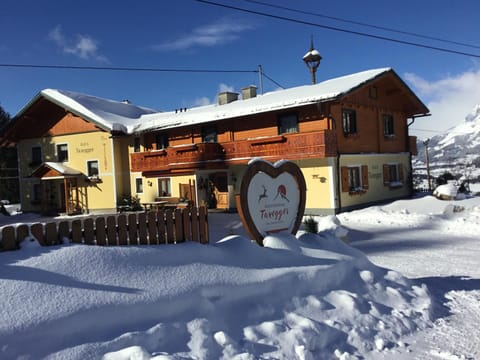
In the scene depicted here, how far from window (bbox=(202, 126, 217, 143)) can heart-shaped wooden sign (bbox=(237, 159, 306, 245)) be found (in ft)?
51.5

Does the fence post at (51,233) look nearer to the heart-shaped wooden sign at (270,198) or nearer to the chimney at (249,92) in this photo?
the heart-shaped wooden sign at (270,198)

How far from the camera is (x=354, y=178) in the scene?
20828mm

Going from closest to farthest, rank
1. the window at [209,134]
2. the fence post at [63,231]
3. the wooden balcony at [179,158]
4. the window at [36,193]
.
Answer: the fence post at [63,231] < the wooden balcony at [179,158] < the window at [209,134] < the window at [36,193]

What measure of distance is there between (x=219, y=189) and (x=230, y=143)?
3.24 meters

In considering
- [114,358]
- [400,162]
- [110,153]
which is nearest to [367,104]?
[400,162]

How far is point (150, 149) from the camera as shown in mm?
25875

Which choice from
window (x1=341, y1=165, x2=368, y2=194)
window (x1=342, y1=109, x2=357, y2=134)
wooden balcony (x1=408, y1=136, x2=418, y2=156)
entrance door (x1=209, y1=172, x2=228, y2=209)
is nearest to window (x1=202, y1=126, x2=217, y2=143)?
entrance door (x1=209, y1=172, x2=228, y2=209)

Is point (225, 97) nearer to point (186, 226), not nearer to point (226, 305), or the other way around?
point (186, 226)

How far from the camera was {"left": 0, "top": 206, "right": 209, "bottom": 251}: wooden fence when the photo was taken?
16.5ft

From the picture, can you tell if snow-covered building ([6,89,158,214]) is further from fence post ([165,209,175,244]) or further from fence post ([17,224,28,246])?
fence post ([17,224,28,246])

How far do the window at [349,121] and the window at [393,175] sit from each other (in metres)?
3.71

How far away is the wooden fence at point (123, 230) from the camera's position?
5035 mm

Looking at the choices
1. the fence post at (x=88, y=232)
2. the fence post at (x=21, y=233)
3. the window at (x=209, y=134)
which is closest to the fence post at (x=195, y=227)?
the fence post at (x=88, y=232)

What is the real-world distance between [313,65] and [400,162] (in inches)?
315
